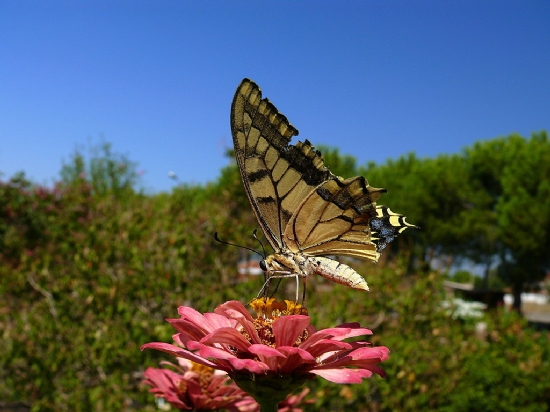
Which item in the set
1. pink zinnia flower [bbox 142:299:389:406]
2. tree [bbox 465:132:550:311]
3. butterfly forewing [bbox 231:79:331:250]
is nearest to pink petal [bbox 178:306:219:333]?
pink zinnia flower [bbox 142:299:389:406]

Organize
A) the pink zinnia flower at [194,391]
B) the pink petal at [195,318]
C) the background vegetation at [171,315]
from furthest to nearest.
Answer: the background vegetation at [171,315], the pink zinnia flower at [194,391], the pink petal at [195,318]

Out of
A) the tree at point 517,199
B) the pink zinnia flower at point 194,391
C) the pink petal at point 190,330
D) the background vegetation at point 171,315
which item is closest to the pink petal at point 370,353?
the pink petal at point 190,330

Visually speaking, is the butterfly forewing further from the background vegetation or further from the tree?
the tree

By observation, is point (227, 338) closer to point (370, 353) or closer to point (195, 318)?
point (195, 318)

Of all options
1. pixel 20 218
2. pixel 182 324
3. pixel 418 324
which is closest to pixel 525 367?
pixel 418 324

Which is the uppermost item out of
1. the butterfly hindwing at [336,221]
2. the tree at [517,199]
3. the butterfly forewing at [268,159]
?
the tree at [517,199]

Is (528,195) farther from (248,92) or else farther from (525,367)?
(248,92)

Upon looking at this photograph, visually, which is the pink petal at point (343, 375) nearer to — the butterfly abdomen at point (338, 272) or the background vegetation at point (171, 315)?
the butterfly abdomen at point (338, 272)

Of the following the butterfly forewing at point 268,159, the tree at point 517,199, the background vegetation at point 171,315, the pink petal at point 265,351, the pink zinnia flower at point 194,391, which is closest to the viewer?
the pink petal at point 265,351
